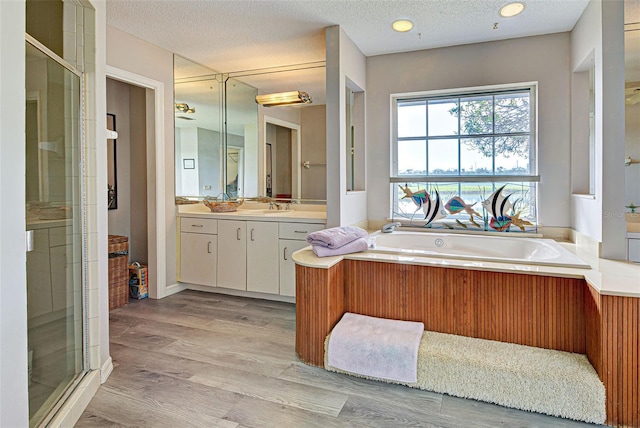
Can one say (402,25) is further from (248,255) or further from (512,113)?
(248,255)

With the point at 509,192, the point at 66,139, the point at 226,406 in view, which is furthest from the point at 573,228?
the point at 66,139

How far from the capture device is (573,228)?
124 inches

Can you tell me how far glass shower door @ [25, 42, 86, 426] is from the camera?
1.69m

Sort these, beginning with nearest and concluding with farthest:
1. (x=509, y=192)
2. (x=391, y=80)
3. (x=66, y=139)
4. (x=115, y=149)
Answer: (x=66, y=139) → (x=509, y=192) → (x=391, y=80) → (x=115, y=149)

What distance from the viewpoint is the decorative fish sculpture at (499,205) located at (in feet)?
11.2

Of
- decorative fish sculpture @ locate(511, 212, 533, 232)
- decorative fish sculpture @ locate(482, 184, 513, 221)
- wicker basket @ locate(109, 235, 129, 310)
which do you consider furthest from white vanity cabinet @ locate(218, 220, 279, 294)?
decorative fish sculpture @ locate(511, 212, 533, 232)

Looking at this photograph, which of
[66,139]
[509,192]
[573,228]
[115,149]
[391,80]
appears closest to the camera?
[66,139]

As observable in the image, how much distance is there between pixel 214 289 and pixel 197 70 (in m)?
2.35

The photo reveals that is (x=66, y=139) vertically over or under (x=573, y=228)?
over

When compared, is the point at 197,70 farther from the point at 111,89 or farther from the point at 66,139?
the point at 66,139

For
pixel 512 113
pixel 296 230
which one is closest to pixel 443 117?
pixel 512 113

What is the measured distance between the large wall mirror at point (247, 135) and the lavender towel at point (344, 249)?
1.28m

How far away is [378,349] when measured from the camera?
2.13 metres

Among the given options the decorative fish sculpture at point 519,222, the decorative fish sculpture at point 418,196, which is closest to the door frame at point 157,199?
the decorative fish sculpture at point 418,196
